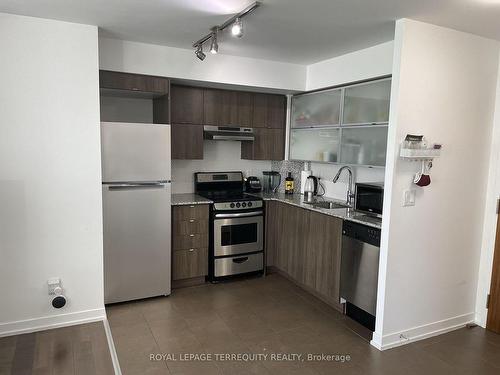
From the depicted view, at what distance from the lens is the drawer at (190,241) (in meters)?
3.85

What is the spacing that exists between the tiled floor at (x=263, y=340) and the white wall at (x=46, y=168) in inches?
26.1

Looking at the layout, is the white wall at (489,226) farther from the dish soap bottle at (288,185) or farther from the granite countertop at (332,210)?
the dish soap bottle at (288,185)

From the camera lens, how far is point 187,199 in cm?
405

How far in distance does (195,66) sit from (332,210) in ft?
6.35

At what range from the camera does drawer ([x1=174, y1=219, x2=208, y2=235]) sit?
151 inches

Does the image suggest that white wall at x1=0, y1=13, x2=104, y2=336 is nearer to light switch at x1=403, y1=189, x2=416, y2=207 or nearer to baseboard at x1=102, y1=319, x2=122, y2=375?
baseboard at x1=102, y1=319, x2=122, y2=375

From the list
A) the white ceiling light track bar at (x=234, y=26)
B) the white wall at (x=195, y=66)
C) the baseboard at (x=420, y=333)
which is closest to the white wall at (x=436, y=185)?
the baseboard at (x=420, y=333)

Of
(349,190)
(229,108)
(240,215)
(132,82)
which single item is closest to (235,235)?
(240,215)

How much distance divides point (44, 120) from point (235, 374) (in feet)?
7.65

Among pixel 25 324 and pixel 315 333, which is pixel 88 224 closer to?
pixel 25 324

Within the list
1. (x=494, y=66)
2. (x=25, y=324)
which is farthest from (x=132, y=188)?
(x=494, y=66)

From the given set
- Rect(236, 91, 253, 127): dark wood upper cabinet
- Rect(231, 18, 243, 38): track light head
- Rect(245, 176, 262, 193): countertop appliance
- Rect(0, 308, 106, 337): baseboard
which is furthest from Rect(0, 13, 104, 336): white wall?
Rect(245, 176, 262, 193): countertop appliance

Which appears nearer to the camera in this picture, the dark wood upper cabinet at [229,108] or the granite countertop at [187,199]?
the granite countertop at [187,199]

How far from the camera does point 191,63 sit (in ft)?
12.1
